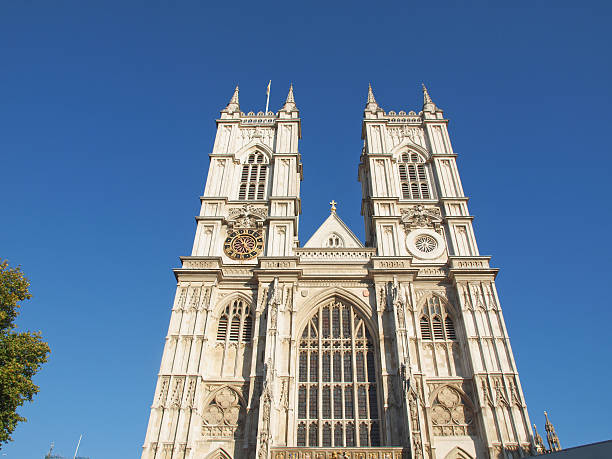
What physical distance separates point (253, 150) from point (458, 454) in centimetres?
2349

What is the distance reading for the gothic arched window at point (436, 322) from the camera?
25.8 meters

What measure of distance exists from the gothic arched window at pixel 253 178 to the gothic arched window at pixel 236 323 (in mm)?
8330

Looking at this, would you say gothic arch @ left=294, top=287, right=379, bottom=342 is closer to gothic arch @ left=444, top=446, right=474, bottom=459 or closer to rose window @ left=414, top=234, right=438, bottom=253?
rose window @ left=414, top=234, right=438, bottom=253

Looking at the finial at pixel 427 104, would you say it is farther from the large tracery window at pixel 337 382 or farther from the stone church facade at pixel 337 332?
the large tracery window at pixel 337 382

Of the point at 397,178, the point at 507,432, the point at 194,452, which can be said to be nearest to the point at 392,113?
the point at 397,178

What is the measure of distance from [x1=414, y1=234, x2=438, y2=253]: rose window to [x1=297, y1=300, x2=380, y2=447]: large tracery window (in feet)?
20.5

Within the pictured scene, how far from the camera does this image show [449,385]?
23828mm

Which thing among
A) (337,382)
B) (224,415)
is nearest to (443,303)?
(337,382)

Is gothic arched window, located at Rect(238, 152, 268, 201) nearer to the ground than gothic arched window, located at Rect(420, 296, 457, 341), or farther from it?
farther from it

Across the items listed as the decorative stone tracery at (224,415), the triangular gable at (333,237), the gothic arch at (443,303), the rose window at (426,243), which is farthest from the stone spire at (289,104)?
the decorative stone tracery at (224,415)

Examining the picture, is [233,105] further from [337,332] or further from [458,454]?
[458,454]

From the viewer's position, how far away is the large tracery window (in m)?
22.7

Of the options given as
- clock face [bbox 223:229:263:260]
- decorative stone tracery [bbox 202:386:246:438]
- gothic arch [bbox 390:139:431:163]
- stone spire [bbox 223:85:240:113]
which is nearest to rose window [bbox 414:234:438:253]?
gothic arch [bbox 390:139:431:163]

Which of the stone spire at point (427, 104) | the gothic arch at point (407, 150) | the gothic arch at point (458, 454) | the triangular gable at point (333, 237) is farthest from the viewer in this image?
A: the stone spire at point (427, 104)
